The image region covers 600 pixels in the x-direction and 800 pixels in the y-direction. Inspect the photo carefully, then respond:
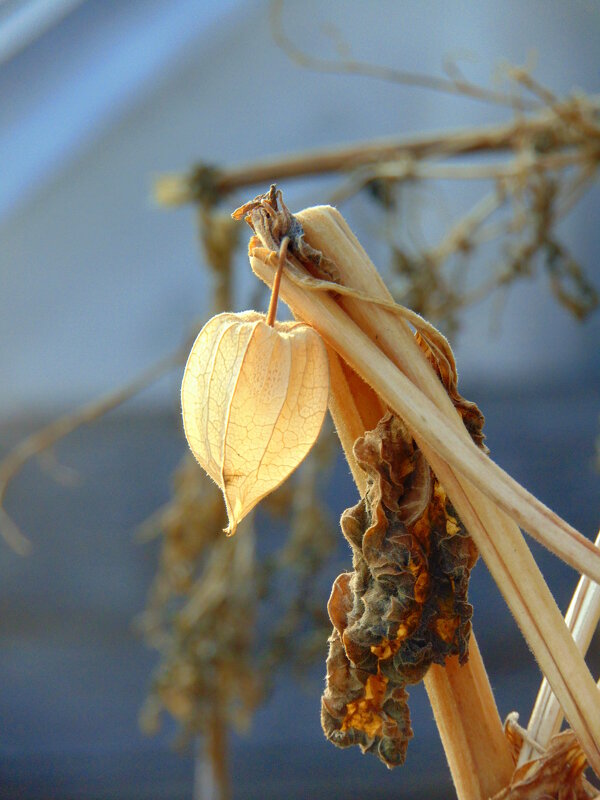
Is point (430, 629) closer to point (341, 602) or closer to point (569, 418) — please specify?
point (341, 602)

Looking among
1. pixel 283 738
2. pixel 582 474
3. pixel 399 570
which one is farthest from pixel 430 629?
pixel 283 738

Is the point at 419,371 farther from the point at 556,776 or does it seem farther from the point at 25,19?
the point at 25,19

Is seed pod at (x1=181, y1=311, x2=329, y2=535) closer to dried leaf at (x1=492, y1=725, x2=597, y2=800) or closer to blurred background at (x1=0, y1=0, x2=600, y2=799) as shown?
dried leaf at (x1=492, y1=725, x2=597, y2=800)

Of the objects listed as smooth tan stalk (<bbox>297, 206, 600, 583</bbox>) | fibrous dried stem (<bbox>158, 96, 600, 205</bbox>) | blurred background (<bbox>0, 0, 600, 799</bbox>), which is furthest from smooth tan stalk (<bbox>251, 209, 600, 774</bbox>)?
blurred background (<bbox>0, 0, 600, 799</bbox>)

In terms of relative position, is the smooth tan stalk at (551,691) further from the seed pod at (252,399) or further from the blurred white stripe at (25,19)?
the blurred white stripe at (25,19)

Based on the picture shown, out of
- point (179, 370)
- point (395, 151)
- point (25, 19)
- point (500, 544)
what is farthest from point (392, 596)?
point (179, 370)

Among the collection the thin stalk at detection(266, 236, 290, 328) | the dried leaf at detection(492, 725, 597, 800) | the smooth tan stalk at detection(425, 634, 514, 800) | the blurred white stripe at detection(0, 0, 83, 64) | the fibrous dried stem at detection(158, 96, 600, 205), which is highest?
the blurred white stripe at detection(0, 0, 83, 64)
